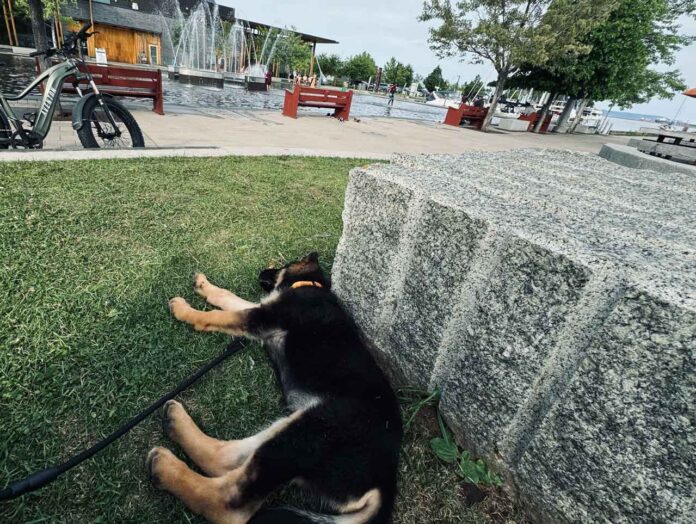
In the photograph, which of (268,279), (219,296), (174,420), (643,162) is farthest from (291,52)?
(174,420)

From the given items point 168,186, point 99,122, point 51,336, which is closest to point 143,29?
point 99,122

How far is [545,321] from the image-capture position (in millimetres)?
1360

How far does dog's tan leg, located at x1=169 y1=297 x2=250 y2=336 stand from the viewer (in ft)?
7.17

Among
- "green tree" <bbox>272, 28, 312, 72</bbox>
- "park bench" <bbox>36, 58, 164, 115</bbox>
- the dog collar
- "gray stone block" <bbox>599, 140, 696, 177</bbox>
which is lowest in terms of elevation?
the dog collar

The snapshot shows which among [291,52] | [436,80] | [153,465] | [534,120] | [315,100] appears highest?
[436,80]

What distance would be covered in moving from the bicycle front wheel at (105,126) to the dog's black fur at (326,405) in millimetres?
4564

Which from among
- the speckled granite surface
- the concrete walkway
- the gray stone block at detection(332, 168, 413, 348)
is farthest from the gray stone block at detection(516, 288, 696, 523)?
the concrete walkway

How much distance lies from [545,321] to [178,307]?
208cm

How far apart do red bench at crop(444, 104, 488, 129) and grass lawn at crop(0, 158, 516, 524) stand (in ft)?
61.7

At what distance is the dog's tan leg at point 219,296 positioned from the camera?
2.46 meters

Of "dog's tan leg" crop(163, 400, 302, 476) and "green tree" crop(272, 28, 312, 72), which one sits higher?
"green tree" crop(272, 28, 312, 72)

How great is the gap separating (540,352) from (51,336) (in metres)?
2.47

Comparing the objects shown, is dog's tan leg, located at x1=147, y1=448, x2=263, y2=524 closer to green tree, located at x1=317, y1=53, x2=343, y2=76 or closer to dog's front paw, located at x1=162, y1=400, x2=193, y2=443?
dog's front paw, located at x1=162, y1=400, x2=193, y2=443

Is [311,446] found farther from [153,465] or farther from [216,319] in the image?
[216,319]
